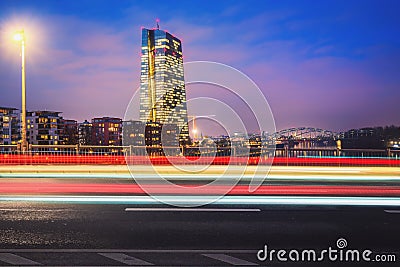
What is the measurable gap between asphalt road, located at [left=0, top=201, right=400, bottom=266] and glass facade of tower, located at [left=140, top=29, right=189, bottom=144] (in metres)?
8.02

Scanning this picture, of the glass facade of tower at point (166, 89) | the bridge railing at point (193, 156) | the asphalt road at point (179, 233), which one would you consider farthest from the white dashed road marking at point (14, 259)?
the bridge railing at point (193, 156)

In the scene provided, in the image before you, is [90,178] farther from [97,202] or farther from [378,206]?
[378,206]

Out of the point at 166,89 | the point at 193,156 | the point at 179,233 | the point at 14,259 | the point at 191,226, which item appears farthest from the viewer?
the point at 166,89

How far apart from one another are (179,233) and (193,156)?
1504 centimetres

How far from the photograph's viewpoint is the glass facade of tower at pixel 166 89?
22125 millimetres

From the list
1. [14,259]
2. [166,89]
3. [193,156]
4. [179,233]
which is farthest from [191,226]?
[166,89]

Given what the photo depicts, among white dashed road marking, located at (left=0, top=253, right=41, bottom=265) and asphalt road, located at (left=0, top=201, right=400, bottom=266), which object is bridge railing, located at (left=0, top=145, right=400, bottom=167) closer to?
asphalt road, located at (left=0, top=201, right=400, bottom=266)

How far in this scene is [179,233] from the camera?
7309 mm

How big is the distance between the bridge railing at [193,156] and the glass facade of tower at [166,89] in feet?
6.18

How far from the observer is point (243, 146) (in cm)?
2227

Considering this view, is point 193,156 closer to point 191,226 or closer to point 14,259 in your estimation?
point 191,226

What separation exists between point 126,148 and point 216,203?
44.1 feet

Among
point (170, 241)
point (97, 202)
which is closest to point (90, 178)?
point (97, 202)

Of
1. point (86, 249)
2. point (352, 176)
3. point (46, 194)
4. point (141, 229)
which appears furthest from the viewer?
point (352, 176)
